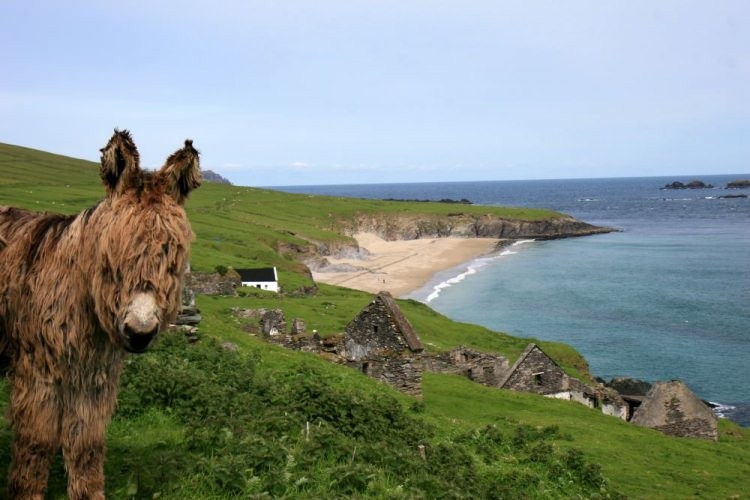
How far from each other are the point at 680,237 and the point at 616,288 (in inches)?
2686

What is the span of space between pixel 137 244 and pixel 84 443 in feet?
7.17

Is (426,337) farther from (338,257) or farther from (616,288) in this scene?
(338,257)

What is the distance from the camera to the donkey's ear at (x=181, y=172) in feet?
18.2

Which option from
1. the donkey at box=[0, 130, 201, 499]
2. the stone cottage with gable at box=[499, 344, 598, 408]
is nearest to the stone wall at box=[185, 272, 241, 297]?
the stone cottage with gable at box=[499, 344, 598, 408]

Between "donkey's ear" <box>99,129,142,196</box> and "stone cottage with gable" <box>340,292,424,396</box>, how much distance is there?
2236 cm

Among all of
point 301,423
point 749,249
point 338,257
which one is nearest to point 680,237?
point 749,249

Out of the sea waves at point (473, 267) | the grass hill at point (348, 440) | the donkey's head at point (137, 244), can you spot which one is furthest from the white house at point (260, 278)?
the donkey's head at point (137, 244)

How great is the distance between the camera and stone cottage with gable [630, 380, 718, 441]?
33062mm

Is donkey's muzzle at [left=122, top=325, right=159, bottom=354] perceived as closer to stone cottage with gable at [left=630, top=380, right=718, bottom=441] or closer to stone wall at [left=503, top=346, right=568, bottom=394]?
stone wall at [left=503, top=346, right=568, bottom=394]

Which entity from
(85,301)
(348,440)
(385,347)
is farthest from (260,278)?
(85,301)

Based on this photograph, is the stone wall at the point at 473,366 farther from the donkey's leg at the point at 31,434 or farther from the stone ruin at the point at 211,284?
the donkey's leg at the point at 31,434

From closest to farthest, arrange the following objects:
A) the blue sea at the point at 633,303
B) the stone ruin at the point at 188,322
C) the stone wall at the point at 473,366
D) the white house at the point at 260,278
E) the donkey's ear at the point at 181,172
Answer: the donkey's ear at the point at 181,172
the stone ruin at the point at 188,322
the stone wall at the point at 473,366
the blue sea at the point at 633,303
the white house at the point at 260,278

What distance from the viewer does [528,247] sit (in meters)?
149

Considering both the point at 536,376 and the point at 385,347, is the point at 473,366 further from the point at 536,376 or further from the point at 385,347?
the point at 385,347
